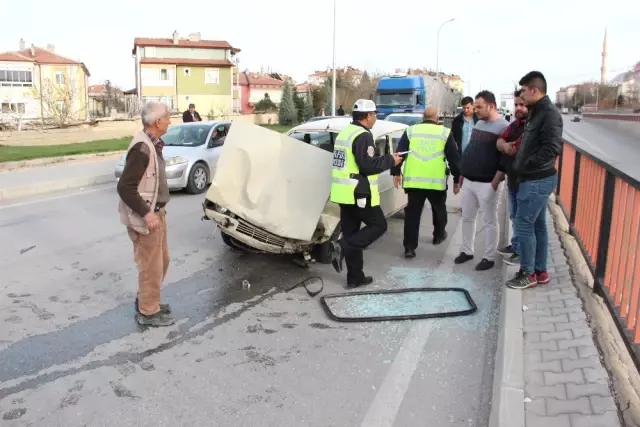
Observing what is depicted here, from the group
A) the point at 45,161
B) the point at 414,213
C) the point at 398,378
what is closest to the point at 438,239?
the point at 414,213

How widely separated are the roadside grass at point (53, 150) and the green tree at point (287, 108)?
89.6 ft

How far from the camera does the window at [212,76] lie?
222 feet

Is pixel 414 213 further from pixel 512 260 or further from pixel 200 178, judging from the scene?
pixel 200 178

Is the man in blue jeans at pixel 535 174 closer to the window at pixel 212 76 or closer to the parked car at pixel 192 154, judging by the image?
the parked car at pixel 192 154

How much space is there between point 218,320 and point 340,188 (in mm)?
1684

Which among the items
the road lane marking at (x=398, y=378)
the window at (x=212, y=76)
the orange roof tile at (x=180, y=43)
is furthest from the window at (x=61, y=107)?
the orange roof tile at (x=180, y=43)

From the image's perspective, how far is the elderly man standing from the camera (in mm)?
4320

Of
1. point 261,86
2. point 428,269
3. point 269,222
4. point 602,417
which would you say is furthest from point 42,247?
point 261,86

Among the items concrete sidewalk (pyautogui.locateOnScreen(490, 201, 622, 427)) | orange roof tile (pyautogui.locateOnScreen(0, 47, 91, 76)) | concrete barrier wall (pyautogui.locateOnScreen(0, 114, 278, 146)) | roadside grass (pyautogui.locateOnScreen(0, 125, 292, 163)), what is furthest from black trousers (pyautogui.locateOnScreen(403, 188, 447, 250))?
orange roof tile (pyautogui.locateOnScreen(0, 47, 91, 76))

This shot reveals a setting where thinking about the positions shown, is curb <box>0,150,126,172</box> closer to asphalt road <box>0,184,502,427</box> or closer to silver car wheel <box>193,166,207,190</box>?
silver car wheel <box>193,166,207,190</box>

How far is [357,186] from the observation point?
5473mm

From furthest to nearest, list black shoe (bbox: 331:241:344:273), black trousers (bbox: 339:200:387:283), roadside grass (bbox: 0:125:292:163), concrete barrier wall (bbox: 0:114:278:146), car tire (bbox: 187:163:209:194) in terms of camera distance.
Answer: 1. concrete barrier wall (bbox: 0:114:278:146)
2. roadside grass (bbox: 0:125:292:163)
3. car tire (bbox: 187:163:209:194)
4. black shoe (bbox: 331:241:344:273)
5. black trousers (bbox: 339:200:387:283)

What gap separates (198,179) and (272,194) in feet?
21.6

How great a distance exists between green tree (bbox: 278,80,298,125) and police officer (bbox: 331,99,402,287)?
4617 centimetres
